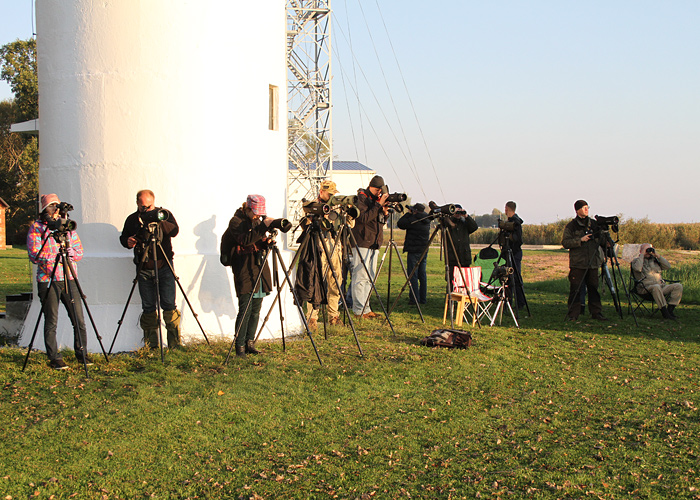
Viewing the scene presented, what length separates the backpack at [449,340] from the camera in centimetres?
782

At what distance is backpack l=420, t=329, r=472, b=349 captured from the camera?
7816mm

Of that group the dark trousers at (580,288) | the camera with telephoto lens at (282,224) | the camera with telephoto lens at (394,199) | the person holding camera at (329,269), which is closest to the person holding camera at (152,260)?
the camera with telephoto lens at (282,224)

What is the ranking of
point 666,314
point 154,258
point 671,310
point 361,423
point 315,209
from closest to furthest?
point 361,423 → point 154,258 → point 315,209 → point 666,314 → point 671,310

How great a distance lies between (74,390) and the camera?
19.8 ft

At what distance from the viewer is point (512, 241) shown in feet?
35.4

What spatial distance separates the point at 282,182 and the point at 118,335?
3.20 m

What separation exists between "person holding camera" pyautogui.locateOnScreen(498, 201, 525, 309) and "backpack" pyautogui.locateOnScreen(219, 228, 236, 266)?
4982mm

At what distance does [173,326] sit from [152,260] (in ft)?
2.91

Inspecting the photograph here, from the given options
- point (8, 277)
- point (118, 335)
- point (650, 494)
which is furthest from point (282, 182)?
point (8, 277)

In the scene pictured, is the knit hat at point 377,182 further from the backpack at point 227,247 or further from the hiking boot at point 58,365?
the hiking boot at point 58,365

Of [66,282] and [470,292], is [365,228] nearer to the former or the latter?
[470,292]

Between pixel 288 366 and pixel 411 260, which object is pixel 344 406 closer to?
pixel 288 366

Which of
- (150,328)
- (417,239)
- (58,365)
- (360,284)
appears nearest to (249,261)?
(150,328)

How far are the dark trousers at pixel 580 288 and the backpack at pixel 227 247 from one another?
19.2 ft
